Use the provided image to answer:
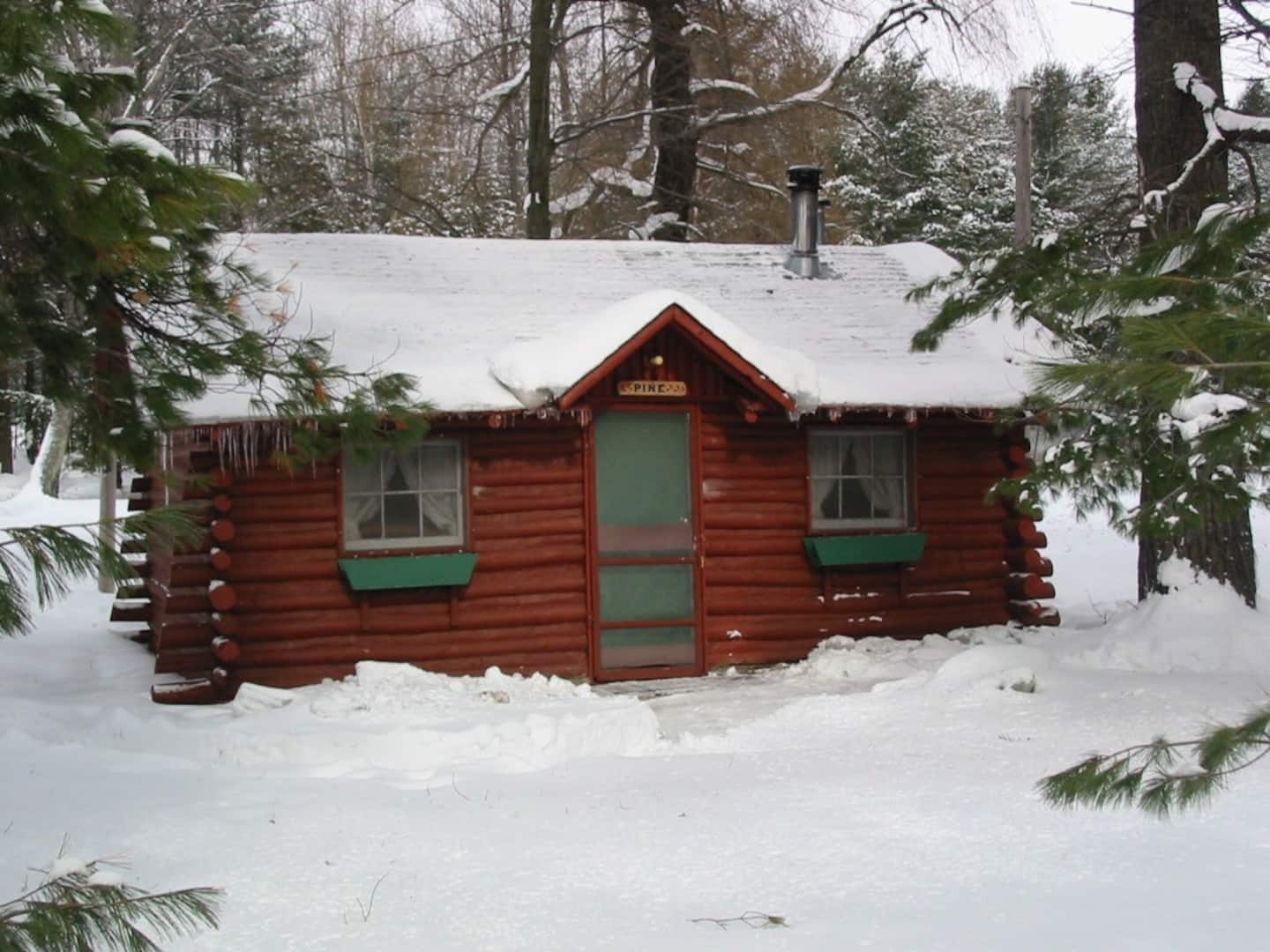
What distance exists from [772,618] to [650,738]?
3.14 metres

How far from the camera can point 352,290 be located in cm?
1148

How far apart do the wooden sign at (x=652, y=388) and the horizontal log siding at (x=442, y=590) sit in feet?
1.75

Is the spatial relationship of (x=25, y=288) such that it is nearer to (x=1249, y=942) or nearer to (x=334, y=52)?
(x=1249, y=942)

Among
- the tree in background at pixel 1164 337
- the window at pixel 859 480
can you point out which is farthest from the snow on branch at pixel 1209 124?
the window at pixel 859 480

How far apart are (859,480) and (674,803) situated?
5.40 metres

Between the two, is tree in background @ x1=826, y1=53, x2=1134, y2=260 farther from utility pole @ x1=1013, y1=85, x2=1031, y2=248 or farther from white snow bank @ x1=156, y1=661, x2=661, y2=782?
white snow bank @ x1=156, y1=661, x2=661, y2=782

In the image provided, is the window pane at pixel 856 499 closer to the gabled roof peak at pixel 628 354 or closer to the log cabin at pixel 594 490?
the log cabin at pixel 594 490

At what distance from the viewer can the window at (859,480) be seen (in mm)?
11531

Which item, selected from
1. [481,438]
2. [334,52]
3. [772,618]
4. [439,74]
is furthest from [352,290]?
[334,52]

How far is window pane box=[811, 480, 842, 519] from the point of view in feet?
37.7

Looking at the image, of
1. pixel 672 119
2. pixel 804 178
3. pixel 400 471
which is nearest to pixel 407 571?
pixel 400 471

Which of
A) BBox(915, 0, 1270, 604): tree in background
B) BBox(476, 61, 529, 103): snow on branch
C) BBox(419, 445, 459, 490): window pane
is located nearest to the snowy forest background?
BBox(476, 61, 529, 103): snow on branch

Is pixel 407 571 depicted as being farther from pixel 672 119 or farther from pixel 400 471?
pixel 672 119

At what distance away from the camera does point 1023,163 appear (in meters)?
16.5
